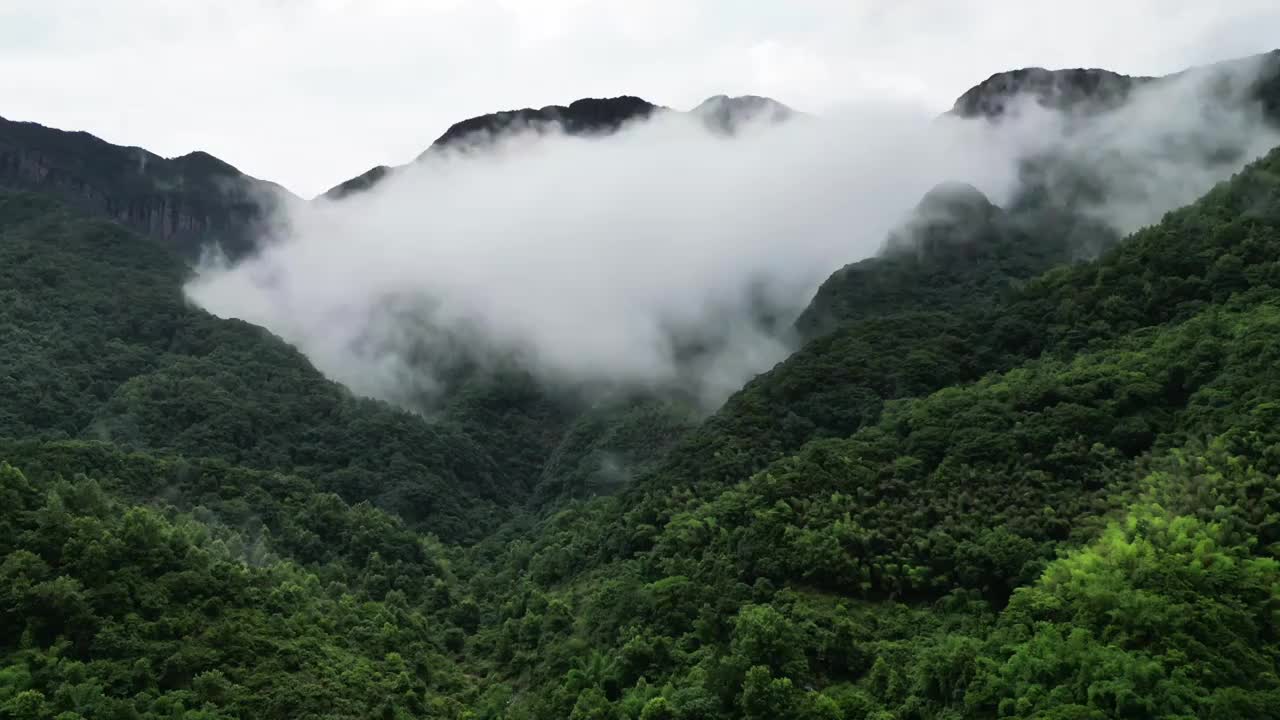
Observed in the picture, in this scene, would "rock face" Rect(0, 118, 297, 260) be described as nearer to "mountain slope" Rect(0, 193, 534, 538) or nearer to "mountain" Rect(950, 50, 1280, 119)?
"mountain slope" Rect(0, 193, 534, 538)

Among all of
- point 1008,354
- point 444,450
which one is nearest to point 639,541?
point 1008,354

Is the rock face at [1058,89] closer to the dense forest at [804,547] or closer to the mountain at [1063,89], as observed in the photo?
the mountain at [1063,89]

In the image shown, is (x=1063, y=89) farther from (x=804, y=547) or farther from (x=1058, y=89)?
(x=804, y=547)

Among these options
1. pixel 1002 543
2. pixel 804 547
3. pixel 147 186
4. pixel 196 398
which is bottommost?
pixel 804 547

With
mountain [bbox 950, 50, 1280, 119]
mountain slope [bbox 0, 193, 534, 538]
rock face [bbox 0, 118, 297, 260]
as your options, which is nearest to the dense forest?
mountain slope [bbox 0, 193, 534, 538]

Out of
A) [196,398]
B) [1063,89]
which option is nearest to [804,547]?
[196,398]

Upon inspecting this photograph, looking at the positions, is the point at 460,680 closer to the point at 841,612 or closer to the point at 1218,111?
the point at 841,612

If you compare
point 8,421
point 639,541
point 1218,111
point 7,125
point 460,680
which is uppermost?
point 7,125
